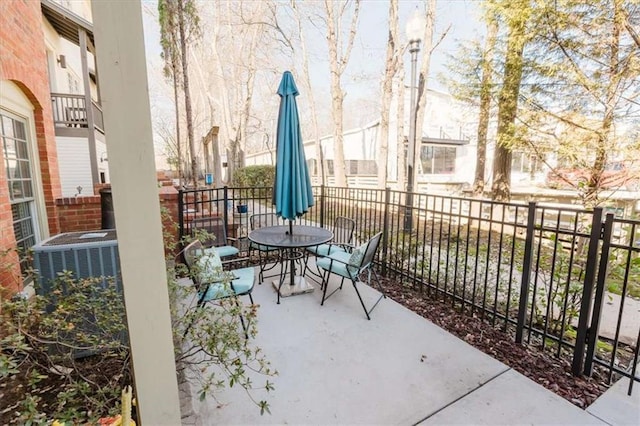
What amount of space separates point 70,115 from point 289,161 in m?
8.72

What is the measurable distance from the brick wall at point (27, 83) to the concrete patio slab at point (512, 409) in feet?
11.6

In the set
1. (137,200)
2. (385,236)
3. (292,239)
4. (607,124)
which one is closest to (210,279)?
(292,239)

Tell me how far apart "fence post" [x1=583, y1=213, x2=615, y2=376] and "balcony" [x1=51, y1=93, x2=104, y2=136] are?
1089 centimetres

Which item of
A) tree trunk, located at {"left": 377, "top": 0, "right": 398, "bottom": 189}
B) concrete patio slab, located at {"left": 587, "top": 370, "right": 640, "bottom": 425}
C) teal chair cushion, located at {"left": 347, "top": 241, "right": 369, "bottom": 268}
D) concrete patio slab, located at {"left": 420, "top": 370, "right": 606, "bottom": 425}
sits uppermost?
tree trunk, located at {"left": 377, "top": 0, "right": 398, "bottom": 189}

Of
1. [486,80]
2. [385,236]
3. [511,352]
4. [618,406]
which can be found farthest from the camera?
[486,80]

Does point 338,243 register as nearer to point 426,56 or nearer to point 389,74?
point 426,56

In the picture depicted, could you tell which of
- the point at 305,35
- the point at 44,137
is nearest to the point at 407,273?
the point at 44,137

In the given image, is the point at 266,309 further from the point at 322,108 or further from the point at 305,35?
the point at 322,108

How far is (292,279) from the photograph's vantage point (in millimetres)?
4250

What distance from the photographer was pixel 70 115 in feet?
29.5

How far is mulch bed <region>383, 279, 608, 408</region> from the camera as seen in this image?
7.88 feet

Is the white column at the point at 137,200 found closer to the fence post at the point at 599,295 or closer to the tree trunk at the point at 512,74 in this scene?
the fence post at the point at 599,295

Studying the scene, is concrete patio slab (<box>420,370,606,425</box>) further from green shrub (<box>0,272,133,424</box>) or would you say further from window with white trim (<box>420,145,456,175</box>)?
window with white trim (<box>420,145,456,175</box>)

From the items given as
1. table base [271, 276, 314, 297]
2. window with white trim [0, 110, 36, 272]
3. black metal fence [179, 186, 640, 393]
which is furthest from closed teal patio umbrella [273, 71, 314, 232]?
window with white trim [0, 110, 36, 272]
